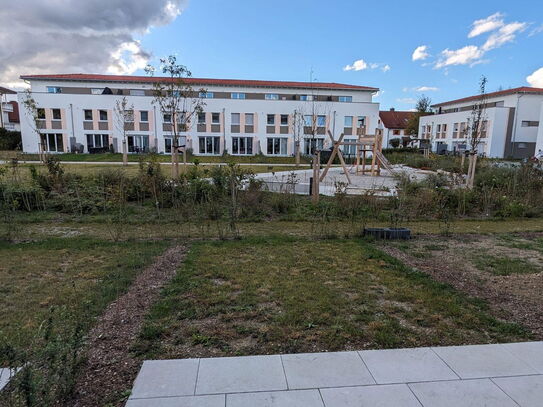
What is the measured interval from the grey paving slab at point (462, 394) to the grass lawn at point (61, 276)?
3.27m

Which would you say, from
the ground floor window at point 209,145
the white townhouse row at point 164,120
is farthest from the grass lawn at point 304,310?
the ground floor window at point 209,145

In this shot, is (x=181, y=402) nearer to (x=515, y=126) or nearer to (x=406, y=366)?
(x=406, y=366)

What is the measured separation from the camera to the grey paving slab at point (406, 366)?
3.04 m

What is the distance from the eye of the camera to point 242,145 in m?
42.7

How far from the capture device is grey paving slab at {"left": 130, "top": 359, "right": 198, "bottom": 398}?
2.83m

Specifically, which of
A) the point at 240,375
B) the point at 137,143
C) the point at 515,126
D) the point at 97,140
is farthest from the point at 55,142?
the point at 515,126

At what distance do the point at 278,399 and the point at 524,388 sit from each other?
1.90 meters

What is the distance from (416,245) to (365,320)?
403 cm

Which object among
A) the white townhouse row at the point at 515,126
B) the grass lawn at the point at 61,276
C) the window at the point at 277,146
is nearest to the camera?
the grass lawn at the point at 61,276

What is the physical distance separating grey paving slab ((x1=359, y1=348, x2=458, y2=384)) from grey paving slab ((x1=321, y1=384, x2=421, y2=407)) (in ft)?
0.37

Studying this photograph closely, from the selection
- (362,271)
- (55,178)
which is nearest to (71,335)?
(362,271)

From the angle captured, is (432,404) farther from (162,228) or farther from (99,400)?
(162,228)

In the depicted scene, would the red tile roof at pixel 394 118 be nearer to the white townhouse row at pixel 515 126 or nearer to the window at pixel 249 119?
the white townhouse row at pixel 515 126

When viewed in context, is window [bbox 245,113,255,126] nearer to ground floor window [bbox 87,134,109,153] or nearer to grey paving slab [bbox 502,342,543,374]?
ground floor window [bbox 87,134,109,153]
